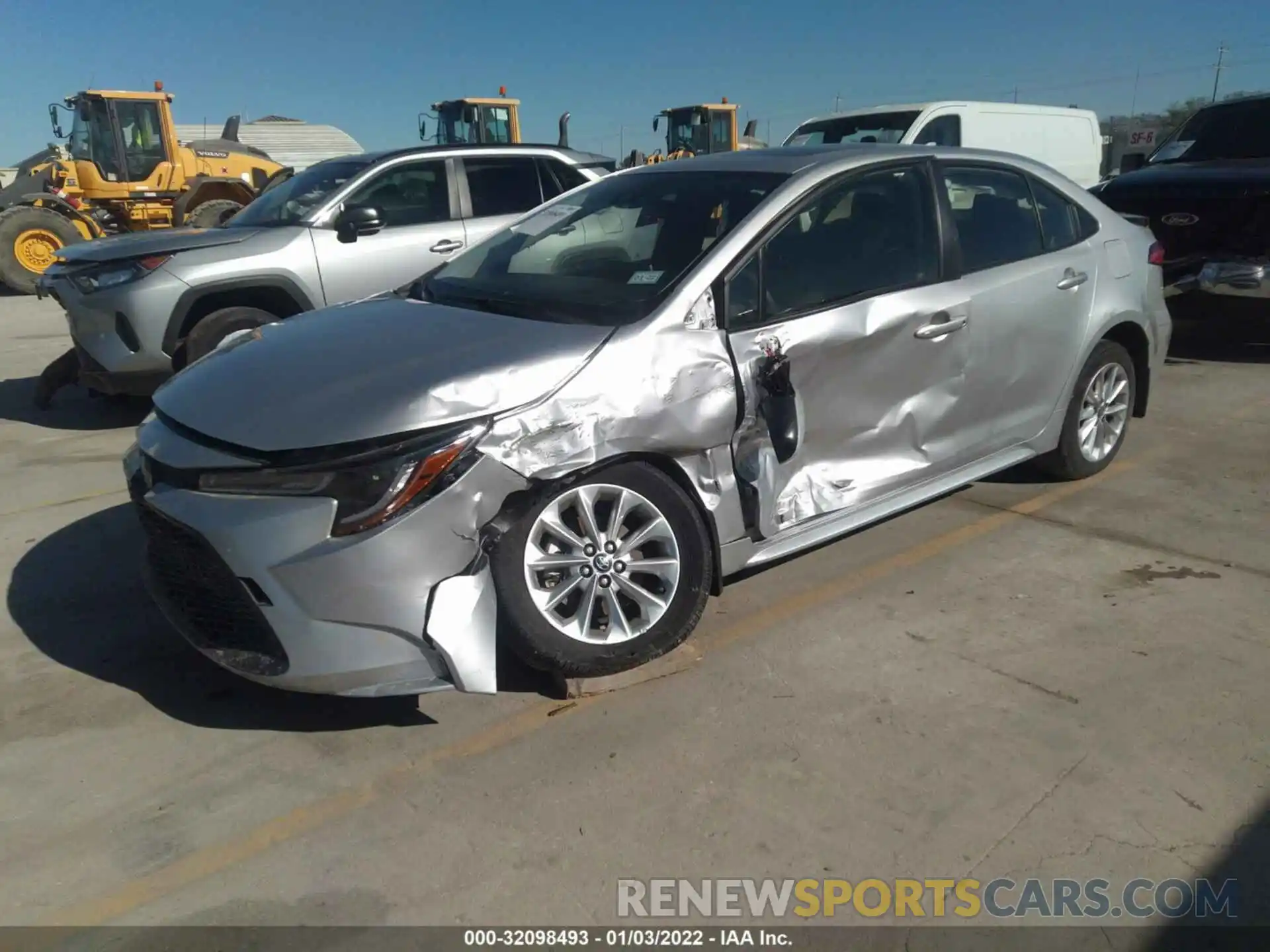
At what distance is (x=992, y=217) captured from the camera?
4.50 metres

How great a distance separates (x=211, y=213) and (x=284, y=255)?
10.7m

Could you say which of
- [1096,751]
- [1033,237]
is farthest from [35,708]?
[1033,237]

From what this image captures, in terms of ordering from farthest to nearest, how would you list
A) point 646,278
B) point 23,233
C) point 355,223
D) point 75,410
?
point 23,233, point 75,410, point 355,223, point 646,278

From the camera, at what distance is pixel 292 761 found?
304cm

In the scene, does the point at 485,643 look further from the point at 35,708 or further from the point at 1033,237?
the point at 1033,237

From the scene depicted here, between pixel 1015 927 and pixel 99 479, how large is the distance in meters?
5.29

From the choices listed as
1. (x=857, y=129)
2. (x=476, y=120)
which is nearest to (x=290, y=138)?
(x=476, y=120)

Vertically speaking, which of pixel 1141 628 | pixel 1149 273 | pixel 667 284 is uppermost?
pixel 667 284

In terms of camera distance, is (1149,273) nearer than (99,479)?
Yes

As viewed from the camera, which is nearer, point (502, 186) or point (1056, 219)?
point (1056, 219)

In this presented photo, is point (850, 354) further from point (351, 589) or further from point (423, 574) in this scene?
point (351, 589)

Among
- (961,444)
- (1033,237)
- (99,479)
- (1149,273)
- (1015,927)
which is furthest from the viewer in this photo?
(99,479)

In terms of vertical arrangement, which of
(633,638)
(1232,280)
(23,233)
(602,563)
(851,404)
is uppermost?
(851,404)

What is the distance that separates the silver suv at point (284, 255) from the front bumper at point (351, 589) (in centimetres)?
391
